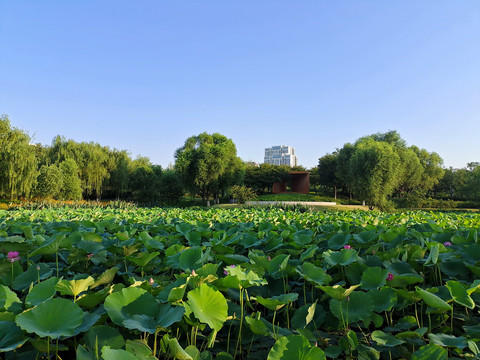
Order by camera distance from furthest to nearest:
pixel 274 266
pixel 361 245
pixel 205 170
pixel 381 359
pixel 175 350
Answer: pixel 205 170 → pixel 361 245 → pixel 274 266 → pixel 381 359 → pixel 175 350

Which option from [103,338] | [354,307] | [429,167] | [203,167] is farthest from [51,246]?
[429,167]

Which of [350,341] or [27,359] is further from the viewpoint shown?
[350,341]

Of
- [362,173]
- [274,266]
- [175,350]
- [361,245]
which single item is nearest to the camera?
[175,350]

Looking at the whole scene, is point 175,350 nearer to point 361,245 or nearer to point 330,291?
point 330,291

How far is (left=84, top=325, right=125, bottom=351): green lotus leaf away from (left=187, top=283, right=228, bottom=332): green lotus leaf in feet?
0.80

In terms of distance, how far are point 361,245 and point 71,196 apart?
27547 millimetres

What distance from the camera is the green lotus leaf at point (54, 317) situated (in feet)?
2.79

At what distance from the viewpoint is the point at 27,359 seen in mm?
912

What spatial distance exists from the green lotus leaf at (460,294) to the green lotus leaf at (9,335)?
147 cm

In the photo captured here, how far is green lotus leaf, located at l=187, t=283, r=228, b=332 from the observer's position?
0.92m

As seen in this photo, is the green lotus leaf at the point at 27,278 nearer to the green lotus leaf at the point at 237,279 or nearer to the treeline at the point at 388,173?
the green lotus leaf at the point at 237,279

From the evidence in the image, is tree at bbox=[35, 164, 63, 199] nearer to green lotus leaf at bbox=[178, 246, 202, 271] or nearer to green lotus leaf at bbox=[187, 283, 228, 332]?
green lotus leaf at bbox=[178, 246, 202, 271]

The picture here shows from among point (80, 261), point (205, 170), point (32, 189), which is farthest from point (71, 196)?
point (80, 261)

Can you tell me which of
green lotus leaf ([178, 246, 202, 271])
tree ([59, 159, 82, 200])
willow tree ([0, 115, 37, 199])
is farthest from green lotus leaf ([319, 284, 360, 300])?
tree ([59, 159, 82, 200])
